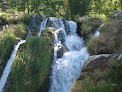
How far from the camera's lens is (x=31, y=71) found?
6.78 metres

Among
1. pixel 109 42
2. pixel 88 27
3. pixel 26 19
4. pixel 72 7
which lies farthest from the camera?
pixel 72 7

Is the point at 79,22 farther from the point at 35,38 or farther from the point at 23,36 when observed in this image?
the point at 35,38

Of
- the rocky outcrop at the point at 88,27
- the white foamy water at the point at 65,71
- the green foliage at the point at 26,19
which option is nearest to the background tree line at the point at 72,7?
the green foliage at the point at 26,19

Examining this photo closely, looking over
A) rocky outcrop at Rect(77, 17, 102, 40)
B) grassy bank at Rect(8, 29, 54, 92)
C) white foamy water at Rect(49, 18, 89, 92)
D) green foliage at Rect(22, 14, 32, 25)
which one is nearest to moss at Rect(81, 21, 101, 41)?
A: rocky outcrop at Rect(77, 17, 102, 40)

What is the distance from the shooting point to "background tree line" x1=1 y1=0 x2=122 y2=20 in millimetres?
18203

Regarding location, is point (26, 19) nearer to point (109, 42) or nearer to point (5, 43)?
point (5, 43)

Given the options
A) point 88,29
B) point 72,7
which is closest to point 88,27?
point 88,29

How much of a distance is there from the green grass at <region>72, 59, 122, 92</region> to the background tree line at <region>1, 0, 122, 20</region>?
1338 cm

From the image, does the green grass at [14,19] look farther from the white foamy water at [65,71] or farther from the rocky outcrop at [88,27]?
the white foamy water at [65,71]

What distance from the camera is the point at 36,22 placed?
50.2 ft

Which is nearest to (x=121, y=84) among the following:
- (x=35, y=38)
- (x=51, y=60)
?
(x=51, y=60)

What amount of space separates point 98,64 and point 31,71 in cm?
297

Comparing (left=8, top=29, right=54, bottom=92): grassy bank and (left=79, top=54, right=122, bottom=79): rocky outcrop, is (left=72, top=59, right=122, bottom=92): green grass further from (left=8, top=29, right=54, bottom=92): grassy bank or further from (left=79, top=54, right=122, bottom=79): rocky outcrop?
(left=8, top=29, right=54, bottom=92): grassy bank

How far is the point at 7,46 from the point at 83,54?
463 centimetres
